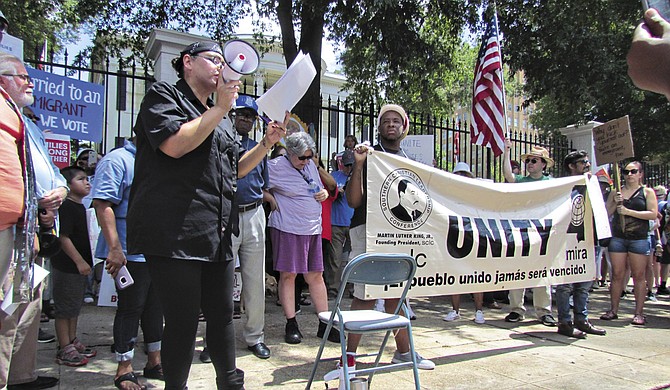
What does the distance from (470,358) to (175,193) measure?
326cm

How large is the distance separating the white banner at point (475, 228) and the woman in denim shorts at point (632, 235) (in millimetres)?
958

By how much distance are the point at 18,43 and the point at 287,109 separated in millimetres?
3560

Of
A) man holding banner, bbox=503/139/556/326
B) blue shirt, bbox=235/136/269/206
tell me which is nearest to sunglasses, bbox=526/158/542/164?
man holding banner, bbox=503/139/556/326

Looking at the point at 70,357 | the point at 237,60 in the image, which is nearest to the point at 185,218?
the point at 237,60

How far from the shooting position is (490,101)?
7.57 metres

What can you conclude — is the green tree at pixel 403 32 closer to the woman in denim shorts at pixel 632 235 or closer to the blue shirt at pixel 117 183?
the woman in denim shorts at pixel 632 235

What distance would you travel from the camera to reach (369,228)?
408cm

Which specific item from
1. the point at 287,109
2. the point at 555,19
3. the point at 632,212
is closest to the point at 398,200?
the point at 287,109

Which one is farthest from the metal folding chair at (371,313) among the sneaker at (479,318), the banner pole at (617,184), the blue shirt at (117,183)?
the banner pole at (617,184)

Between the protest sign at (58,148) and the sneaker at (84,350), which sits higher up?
the protest sign at (58,148)

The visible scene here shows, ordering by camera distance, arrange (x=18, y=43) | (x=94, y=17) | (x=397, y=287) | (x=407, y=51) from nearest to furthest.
Result: (x=397, y=287) → (x=18, y=43) → (x=407, y=51) → (x=94, y=17)

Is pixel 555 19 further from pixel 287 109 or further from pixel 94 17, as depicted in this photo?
pixel 94 17

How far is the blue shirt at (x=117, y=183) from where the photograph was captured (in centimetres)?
345

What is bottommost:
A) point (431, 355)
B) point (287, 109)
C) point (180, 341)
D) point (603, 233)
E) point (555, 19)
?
point (431, 355)
